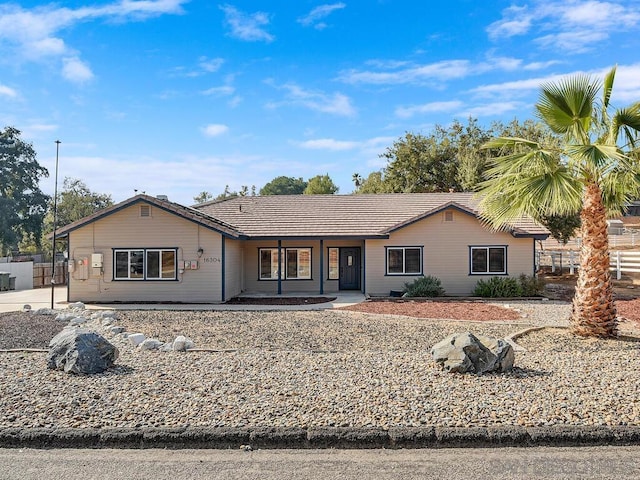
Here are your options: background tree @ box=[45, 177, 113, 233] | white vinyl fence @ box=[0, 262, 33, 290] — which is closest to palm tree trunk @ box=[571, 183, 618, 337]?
white vinyl fence @ box=[0, 262, 33, 290]

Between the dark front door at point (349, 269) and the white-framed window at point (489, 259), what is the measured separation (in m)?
4.73

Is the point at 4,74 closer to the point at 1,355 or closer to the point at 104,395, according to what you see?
the point at 1,355

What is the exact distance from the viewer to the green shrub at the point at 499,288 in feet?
59.2

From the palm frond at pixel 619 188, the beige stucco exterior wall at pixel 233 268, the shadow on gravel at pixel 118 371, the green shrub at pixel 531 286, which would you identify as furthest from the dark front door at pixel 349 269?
the shadow on gravel at pixel 118 371

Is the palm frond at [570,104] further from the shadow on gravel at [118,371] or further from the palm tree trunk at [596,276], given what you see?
the shadow on gravel at [118,371]

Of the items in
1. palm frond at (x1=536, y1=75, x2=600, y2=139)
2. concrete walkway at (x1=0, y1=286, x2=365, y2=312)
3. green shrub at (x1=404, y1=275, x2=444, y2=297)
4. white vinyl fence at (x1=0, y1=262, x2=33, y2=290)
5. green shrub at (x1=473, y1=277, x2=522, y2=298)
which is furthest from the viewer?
white vinyl fence at (x1=0, y1=262, x2=33, y2=290)

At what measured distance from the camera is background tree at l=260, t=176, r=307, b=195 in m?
76.2

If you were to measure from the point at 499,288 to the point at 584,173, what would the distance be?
9.07 m

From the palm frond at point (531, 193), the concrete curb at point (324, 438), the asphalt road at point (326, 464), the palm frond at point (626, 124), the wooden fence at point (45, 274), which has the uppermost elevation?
the palm frond at point (626, 124)

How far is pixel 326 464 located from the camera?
4191 millimetres

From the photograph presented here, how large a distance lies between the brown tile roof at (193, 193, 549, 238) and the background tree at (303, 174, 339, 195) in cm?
3376

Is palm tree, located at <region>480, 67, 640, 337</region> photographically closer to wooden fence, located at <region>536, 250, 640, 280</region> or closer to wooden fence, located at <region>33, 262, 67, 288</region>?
wooden fence, located at <region>536, 250, 640, 280</region>

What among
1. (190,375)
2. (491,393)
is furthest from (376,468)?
(190,375)

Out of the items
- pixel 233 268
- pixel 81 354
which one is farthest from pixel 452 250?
pixel 81 354
